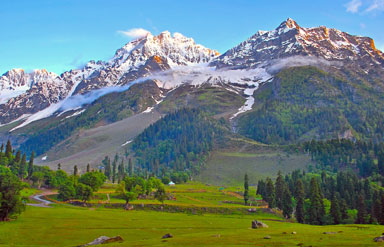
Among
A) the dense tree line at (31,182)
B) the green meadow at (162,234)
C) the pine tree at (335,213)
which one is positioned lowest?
the pine tree at (335,213)

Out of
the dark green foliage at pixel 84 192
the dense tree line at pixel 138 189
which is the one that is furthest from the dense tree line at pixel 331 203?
the dark green foliage at pixel 84 192

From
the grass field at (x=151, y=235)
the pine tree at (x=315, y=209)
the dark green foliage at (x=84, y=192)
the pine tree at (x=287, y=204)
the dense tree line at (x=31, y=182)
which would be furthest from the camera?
the dark green foliage at (x=84, y=192)

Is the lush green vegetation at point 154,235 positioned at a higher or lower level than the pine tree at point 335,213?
higher

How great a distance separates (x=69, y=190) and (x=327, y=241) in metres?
112

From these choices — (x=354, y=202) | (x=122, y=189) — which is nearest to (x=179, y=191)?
(x=122, y=189)

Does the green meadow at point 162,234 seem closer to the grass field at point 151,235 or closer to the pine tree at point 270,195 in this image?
the grass field at point 151,235

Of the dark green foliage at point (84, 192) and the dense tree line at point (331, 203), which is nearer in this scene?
the dense tree line at point (331, 203)

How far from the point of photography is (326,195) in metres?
152

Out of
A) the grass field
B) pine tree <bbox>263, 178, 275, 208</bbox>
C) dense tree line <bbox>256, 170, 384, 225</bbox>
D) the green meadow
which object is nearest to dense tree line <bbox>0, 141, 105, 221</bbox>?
the green meadow

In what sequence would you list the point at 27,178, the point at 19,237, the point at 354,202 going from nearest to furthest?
1. the point at 19,237
2. the point at 354,202
3. the point at 27,178

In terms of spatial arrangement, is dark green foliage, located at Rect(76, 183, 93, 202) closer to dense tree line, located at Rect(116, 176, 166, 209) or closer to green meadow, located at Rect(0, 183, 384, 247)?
dense tree line, located at Rect(116, 176, 166, 209)

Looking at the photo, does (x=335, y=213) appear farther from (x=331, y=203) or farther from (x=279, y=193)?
(x=279, y=193)

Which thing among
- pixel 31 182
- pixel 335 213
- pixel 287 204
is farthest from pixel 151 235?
pixel 31 182

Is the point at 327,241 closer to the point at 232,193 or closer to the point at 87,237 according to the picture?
the point at 87,237
